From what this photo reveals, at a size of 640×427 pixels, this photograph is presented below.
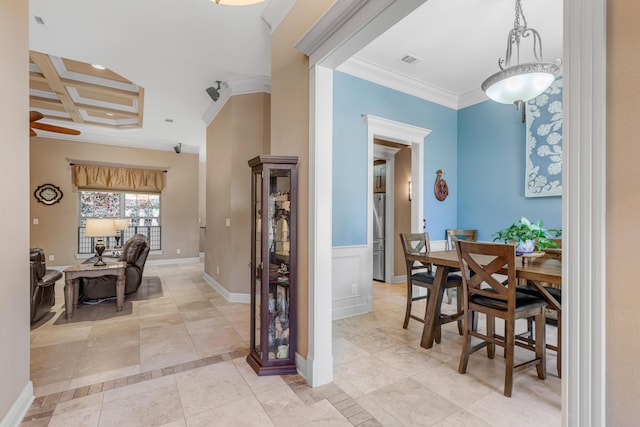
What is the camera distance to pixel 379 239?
17.9 feet

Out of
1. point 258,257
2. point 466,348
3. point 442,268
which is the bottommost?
point 466,348

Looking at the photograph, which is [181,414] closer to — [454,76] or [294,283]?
[294,283]

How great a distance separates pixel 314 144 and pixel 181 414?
191 centimetres

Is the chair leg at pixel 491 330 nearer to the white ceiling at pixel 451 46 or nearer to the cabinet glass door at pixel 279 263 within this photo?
the cabinet glass door at pixel 279 263

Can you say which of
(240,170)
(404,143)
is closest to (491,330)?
(404,143)

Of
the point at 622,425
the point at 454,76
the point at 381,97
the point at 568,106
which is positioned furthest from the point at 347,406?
the point at 454,76

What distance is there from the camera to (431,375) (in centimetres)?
227

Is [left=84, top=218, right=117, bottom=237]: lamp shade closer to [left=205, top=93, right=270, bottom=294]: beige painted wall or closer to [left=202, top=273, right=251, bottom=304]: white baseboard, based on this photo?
[left=205, top=93, right=270, bottom=294]: beige painted wall

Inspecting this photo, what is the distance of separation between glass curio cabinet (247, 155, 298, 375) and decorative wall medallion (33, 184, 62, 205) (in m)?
6.59

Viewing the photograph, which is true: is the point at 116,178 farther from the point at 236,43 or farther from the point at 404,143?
the point at 404,143

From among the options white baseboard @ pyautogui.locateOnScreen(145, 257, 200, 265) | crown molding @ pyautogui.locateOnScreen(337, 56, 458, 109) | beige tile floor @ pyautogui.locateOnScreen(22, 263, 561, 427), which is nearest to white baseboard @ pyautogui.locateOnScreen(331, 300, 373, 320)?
beige tile floor @ pyautogui.locateOnScreen(22, 263, 561, 427)

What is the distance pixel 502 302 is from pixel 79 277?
450cm

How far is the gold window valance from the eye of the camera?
670 cm

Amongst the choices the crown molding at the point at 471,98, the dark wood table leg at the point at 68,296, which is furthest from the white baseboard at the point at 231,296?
the crown molding at the point at 471,98
